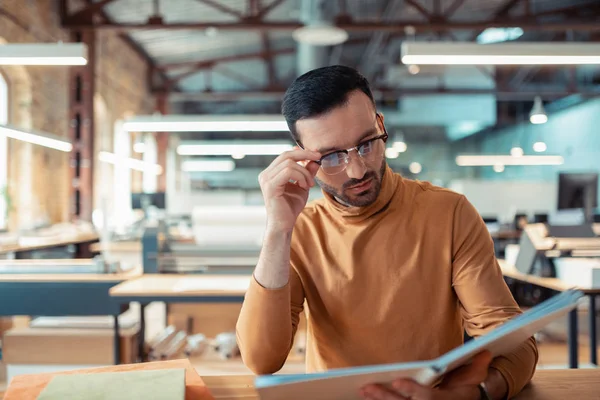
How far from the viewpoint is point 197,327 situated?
3.65 m

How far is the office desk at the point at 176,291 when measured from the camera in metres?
2.59

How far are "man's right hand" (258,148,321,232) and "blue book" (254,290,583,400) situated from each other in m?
0.41

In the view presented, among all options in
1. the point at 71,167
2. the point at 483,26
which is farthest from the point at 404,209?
the point at 71,167

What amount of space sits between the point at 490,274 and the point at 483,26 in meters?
6.76

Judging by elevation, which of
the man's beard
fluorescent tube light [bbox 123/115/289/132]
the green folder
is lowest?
the green folder

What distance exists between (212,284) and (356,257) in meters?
1.73

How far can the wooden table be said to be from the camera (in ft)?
3.31

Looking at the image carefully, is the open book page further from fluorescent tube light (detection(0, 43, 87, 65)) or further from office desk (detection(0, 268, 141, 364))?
fluorescent tube light (detection(0, 43, 87, 65))

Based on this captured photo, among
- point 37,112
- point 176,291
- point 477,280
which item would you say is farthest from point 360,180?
point 37,112

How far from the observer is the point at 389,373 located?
0.73 meters

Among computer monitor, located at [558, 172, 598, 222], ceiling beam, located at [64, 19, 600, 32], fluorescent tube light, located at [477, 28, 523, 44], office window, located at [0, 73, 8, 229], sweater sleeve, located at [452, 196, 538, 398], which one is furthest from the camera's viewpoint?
fluorescent tube light, located at [477, 28, 523, 44]

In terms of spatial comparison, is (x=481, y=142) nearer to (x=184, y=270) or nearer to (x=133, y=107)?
(x=133, y=107)

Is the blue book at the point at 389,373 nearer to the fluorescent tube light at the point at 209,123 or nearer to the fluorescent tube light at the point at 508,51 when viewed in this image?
the fluorescent tube light at the point at 508,51

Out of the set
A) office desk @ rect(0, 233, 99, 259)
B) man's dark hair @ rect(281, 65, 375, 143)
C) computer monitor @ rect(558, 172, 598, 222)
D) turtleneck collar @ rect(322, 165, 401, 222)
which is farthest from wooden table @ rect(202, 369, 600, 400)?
office desk @ rect(0, 233, 99, 259)
